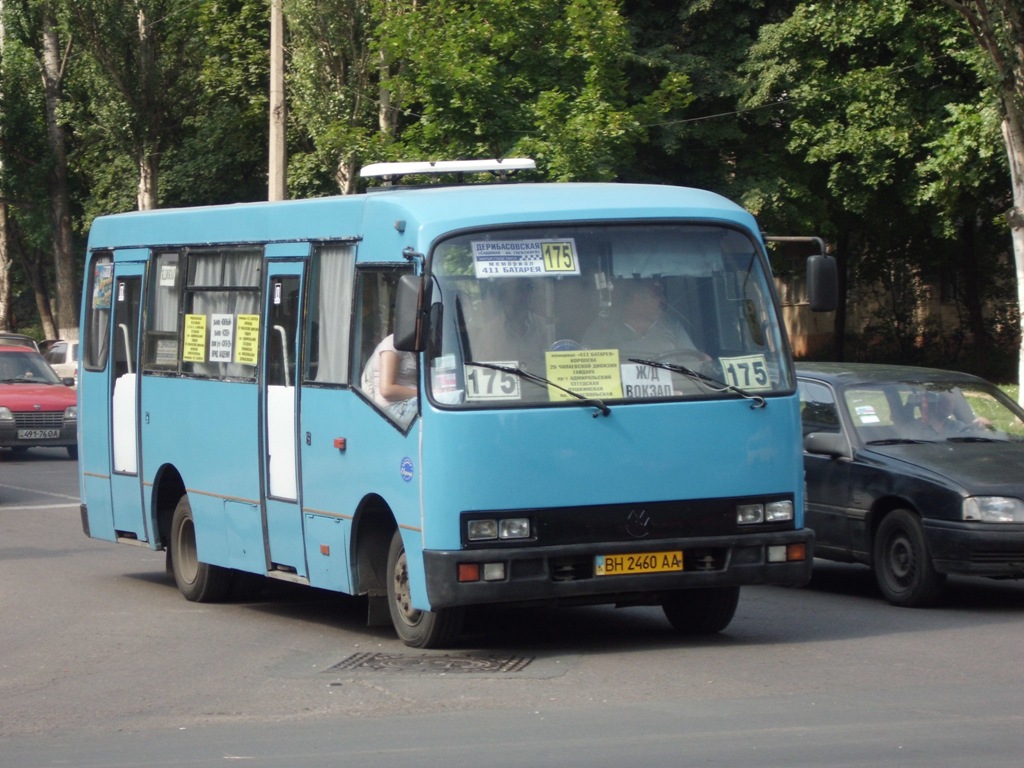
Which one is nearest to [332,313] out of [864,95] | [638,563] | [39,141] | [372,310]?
[372,310]

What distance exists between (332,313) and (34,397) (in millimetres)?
18367

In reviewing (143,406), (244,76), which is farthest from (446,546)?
(244,76)

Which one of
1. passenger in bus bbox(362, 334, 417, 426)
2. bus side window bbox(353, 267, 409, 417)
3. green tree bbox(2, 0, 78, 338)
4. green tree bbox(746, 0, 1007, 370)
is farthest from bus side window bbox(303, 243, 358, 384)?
green tree bbox(2, 0, 78, 338)

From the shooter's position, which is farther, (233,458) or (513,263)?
(233,458)

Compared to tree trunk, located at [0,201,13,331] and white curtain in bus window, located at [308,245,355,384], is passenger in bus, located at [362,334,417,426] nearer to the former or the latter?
white curtain in bus window, located at [308,245,355,384]

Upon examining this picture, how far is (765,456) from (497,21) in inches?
748

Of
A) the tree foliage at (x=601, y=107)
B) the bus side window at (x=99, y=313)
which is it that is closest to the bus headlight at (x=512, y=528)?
the bus side window at (x=99, y=313)

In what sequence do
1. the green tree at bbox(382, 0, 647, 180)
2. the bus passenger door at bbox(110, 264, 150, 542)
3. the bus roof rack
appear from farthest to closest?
the green tree at bbox(382, 0, 647, 180) < the bus passenger door at bbox(110, 264, 150, 542) < the bus roof rack

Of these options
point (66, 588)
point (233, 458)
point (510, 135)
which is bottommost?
point (66, 588)

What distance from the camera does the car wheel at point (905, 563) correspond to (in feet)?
36.3

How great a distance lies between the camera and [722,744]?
6816mm

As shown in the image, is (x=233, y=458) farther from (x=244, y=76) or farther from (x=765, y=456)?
(x=244, y=76)

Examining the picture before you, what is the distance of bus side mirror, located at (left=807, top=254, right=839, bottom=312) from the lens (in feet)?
32.0

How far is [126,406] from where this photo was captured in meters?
12.9
